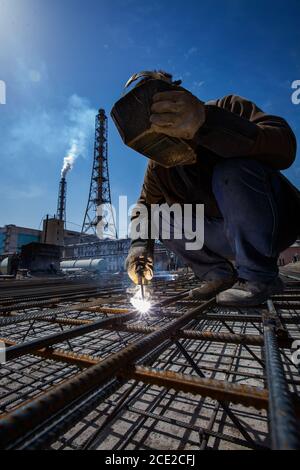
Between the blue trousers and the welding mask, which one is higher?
the welding mask

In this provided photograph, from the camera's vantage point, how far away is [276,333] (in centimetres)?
86

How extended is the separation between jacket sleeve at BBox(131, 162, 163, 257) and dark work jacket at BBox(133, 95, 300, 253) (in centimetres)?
1

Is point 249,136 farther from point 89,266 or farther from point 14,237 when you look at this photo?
point 14,237

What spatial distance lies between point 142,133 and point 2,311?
159 centimetres

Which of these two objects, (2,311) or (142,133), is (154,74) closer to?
(142,133)

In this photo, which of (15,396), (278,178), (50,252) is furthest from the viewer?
(50,252)

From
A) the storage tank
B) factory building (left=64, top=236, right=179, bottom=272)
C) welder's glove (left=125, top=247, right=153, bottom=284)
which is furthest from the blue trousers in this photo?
the storage tank

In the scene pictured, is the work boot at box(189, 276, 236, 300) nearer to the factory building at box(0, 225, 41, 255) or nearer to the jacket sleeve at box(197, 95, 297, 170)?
the jacket sleeve at box(197, 95, 297, 170)

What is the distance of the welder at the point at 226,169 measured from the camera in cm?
110

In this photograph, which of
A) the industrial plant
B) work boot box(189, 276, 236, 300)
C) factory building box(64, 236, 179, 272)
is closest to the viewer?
the industrial plant

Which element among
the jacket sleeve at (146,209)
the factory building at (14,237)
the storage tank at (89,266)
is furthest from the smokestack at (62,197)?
the jacket sleeve at (146,209)

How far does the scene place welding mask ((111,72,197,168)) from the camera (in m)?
1.09

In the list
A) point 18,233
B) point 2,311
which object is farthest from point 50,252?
point 18,233

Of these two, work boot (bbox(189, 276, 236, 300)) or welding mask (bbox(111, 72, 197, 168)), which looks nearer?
welding mask (bbox(111, 72, 197, 168))
